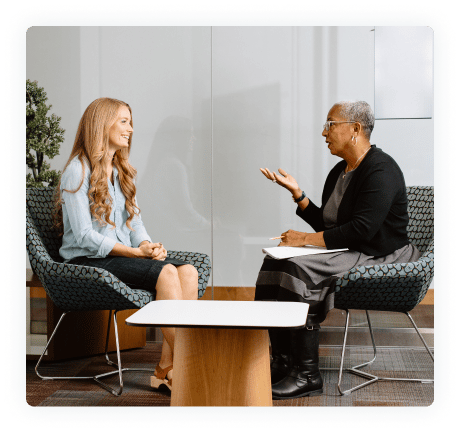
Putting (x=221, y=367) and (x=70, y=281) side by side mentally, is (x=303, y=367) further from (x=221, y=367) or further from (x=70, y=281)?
(x=70, y=281)

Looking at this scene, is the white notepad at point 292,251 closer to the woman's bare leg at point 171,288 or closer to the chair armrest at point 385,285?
the chair armrest at point 385,285

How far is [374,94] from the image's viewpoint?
4.47 meters

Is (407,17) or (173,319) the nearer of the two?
(173,319)

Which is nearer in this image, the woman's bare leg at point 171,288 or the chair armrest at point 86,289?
the chair armrest at point 86,289

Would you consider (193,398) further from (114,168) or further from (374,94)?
(374,94)

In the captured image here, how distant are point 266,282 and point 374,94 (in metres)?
1.63

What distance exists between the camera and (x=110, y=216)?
3758 mm

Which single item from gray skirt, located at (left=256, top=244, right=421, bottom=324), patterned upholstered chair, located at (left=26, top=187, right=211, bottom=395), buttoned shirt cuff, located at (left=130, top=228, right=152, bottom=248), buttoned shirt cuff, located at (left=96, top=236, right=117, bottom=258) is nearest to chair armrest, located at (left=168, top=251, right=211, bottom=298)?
patterned upholstered chair, located at (left=26, top=187, right=211, bottom=395)

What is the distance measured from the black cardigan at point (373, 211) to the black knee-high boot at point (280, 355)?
1.90ft

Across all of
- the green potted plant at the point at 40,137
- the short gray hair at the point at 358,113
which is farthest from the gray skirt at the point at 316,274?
the green potted plant at the point at 40,137

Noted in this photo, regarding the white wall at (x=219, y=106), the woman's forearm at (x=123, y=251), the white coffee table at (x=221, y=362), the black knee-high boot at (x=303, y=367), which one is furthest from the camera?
the white wall at (x=219, y=106)

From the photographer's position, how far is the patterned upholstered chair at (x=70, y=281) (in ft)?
11.1

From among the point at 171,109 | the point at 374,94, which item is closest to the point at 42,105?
the point at 171,109

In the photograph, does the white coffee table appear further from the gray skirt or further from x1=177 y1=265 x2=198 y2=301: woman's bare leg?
x1=177 y1=265 x2=198 y2=301: woman's bare leg
